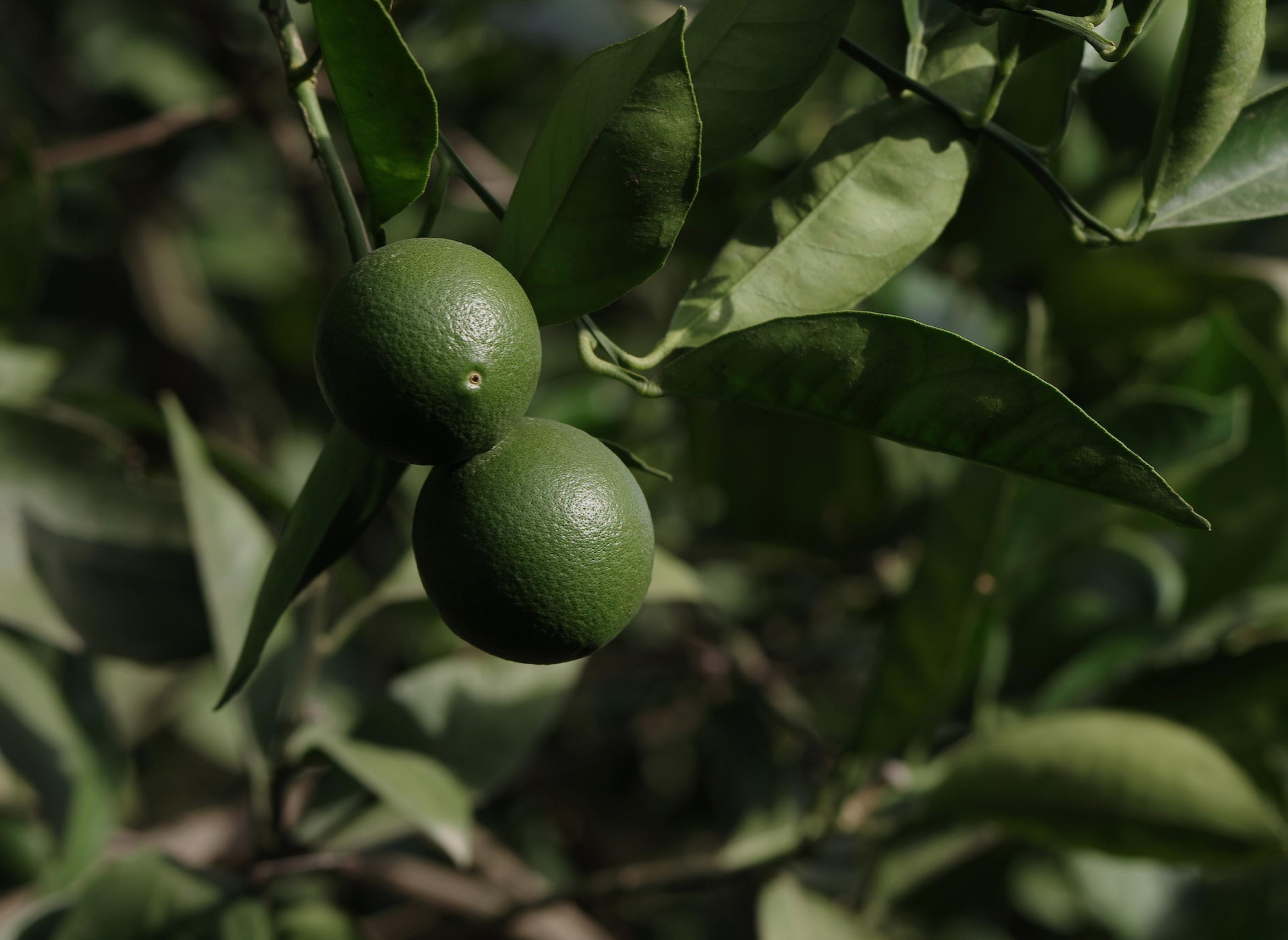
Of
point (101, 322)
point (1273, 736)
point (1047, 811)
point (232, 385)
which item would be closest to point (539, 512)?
point (1047, 811)

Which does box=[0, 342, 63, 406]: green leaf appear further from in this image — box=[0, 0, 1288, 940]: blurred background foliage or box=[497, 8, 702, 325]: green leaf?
box=[497, 8, 702, 325]: green leaf

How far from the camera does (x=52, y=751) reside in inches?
69.0

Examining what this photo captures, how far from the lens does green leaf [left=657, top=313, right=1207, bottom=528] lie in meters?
0.74

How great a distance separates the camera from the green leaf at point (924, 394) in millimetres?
744

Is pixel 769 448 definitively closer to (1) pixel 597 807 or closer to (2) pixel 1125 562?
(2) pixel 1125 562

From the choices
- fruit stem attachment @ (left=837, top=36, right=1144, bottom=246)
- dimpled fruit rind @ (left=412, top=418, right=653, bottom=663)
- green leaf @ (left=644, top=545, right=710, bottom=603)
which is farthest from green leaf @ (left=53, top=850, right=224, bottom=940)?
fruit stem attachment @ (left=837, top=36, right=1144, bottom=246)

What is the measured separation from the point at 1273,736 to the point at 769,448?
2.93ft

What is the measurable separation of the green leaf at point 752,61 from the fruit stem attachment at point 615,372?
15 cm

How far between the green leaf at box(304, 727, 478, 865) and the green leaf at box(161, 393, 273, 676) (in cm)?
17

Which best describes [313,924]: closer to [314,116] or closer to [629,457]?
[629,457]

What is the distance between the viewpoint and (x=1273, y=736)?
5.30 ft

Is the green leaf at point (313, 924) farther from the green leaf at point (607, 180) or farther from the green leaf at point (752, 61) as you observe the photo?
the green leaf at point (752, 61)

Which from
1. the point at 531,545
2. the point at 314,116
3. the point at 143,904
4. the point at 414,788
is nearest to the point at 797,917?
the point at 414,788

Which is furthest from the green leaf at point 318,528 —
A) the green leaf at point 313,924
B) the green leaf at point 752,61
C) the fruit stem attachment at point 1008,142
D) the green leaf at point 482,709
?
the green leaf at point 313,924
